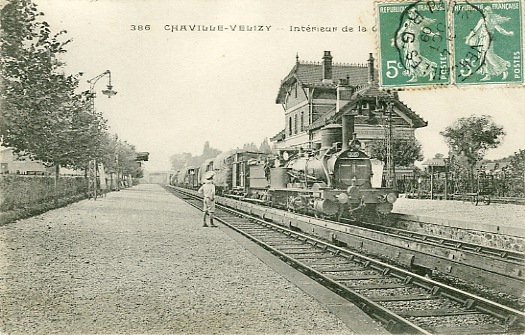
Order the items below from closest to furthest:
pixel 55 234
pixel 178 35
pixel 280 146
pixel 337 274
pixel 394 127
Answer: pixel 337 274 → pixel 178 35 → pixel 55 234 → pixel 394 127 → pixel 280 146

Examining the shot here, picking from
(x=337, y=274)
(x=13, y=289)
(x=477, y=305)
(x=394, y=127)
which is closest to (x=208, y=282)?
(x=337, y=274)

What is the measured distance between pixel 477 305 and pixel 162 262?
10.3 feet

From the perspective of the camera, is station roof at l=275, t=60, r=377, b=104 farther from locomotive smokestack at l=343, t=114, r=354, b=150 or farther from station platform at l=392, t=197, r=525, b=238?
station platform at l=392, t=197, r=525, b=238

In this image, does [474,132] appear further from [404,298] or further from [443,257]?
[404,298]

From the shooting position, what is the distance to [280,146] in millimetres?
11016

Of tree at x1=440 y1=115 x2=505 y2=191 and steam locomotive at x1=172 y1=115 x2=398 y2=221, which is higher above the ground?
tree at x1=440 y1=115 x2=505 y2=191

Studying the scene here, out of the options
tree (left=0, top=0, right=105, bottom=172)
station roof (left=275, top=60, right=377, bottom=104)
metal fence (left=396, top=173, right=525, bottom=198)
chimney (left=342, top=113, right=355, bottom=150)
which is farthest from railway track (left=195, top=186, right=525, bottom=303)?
metal fence (left=396, top=173, right=525, bottom=198)

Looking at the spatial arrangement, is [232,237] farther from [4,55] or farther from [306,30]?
[4,55]

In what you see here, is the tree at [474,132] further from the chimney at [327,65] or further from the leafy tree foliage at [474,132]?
the chimney at [327,65]

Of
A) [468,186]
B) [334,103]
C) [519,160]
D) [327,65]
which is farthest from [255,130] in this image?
[468,186]

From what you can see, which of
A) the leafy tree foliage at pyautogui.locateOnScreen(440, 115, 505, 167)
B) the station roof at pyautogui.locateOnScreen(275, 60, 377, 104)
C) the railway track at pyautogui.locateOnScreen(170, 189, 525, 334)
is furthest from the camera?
the station roof at pyautogui.locateOnScreen(275, 60, 377, 104)

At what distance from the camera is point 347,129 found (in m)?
8.20

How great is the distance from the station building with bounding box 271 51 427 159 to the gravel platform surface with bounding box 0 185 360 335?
2.67 m

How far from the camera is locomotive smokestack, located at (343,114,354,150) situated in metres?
8.08
